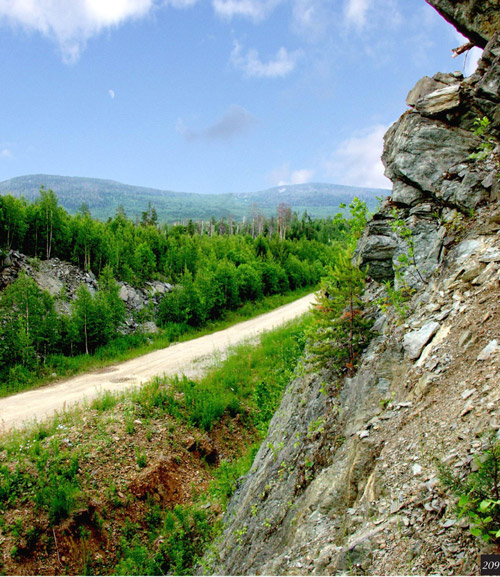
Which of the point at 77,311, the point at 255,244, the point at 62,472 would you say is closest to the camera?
the point at 62,472

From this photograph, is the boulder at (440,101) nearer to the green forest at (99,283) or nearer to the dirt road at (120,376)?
the green forest at (99,283)

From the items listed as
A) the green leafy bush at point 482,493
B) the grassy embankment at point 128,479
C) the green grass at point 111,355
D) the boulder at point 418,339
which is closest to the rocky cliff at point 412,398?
the boulder at point 418,339

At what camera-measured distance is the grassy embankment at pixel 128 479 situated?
8359 mm

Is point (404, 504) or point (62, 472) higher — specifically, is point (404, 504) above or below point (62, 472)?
above

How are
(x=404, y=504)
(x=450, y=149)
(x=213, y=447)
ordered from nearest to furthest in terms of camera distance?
1. (x=404, y=504)
2. (x=450, y=149)
3. (x=213, y=447)

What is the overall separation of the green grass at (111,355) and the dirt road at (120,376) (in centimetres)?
71

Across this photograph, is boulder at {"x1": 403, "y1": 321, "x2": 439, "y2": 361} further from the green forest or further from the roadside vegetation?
the green forest

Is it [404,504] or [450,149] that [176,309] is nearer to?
[450,149]

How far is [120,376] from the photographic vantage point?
16.8m

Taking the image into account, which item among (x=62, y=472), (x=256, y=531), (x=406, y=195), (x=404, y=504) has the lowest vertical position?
(x=62, y=472)

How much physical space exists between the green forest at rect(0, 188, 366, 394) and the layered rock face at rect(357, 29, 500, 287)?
862mm

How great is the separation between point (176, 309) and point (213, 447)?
49.4 feet

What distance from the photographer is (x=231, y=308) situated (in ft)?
104

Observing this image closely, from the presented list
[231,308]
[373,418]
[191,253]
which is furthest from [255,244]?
[373,418]
